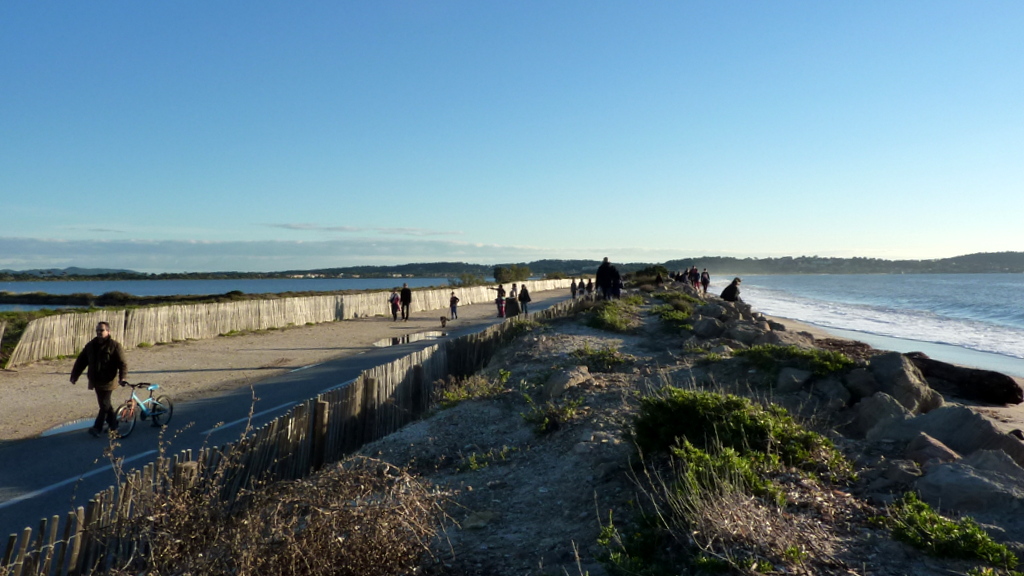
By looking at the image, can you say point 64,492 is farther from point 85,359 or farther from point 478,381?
point 478,381

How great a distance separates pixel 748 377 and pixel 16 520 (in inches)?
302

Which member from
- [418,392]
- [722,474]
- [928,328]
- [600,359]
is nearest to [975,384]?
[600,359]

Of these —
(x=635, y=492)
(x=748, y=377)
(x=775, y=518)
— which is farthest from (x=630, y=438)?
(x=748, y=377)

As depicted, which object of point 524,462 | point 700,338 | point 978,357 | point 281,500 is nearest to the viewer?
point 281,500

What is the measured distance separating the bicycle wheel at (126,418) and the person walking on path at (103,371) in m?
0.11

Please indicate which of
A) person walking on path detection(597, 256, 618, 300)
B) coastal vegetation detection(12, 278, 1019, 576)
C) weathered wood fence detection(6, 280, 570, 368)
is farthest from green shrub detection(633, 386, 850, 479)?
person walking on path detection(597, 256, 618, 300)

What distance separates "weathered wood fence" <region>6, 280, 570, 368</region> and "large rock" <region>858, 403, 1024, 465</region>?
1645 centimetres

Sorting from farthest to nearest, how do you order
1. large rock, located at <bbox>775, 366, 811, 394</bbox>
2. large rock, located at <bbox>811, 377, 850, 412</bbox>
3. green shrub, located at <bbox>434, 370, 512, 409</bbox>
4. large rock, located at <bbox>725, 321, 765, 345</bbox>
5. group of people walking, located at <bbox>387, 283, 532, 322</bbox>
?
group of people walking, located at <bbox>387, 283, 532, 322</bbox>, large rock, located at <bbox>725, 321, 765, 345</bbox>, green shrub, located at <bbox>434, 370, 512, 409</bbox>, large rock, located at <bbox>775, 366, 811, 394</bbox>, large rock, located at <bbox>811, 377, 850, 412</bbox>

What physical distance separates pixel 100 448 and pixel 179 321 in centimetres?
1334

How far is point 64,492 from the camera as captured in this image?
257 inches

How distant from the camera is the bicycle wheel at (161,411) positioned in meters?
9.27

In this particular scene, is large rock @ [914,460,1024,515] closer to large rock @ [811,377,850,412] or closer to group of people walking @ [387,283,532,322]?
large rock @ [811,377,850,412]

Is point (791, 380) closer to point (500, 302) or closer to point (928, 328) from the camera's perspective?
point (500, 302)

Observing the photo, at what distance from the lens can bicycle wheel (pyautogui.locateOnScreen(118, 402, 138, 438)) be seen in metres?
8.76
